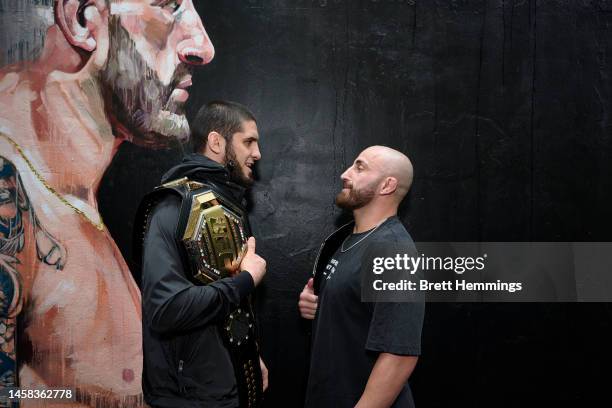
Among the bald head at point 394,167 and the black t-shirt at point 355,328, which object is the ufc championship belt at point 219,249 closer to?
the black t-shirt at point 355,328

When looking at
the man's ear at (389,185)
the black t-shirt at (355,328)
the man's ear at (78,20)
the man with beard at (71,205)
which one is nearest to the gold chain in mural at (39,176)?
the man with beard at (71,205)

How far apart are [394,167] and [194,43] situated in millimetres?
1331

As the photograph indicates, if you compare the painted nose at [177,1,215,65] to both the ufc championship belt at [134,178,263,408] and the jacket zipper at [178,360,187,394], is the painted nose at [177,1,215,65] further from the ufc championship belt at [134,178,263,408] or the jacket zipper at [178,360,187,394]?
the jacket zipper at [178,360,187,394]

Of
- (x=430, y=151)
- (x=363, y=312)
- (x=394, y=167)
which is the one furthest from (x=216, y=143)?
(x=430, y=151)

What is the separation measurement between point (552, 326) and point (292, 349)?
52.9 inches

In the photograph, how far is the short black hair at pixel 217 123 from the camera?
2018mm

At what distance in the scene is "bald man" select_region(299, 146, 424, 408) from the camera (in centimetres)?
169

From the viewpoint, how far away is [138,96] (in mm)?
2680

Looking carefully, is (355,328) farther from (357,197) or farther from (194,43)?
(194,43)

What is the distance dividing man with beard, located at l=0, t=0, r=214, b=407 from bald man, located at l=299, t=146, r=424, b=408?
1.14 meters

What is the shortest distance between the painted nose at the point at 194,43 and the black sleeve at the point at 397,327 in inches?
63.5

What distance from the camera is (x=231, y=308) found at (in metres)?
1.77

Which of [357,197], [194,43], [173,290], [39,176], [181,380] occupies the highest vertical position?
[194,43]

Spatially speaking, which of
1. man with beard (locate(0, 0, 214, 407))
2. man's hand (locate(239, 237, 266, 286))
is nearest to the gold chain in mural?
man with beard (locate(0, 0, 214, 407))
